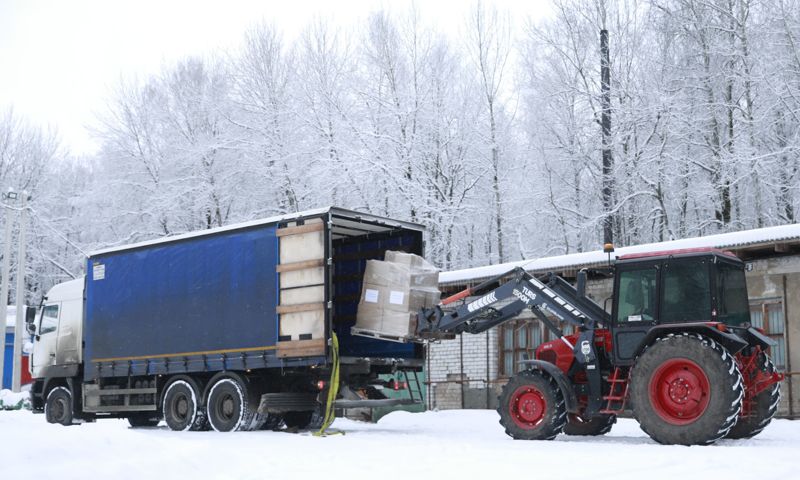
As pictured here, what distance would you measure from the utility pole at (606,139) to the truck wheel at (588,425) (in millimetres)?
13470

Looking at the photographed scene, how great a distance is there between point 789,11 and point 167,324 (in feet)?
55.7

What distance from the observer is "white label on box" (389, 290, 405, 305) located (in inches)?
574

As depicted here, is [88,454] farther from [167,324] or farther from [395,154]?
[395,154]

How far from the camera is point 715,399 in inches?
435

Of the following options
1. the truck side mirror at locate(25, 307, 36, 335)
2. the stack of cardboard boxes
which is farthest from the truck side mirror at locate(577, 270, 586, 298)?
the truck side mirror at locate(25, 307, 36, 335)

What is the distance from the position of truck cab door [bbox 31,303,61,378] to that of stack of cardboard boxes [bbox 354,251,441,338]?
733 centimetres

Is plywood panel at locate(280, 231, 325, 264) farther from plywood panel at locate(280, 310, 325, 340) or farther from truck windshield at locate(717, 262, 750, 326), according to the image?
truck windshield at locate(717, 262, 750, 326)

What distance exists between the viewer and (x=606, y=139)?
27.1m

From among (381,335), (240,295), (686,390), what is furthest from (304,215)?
(686,390)

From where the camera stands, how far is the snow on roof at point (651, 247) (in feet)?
53.7

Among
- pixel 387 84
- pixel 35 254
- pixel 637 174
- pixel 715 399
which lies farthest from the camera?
pixel 35 254

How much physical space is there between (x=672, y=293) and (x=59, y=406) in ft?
40.7

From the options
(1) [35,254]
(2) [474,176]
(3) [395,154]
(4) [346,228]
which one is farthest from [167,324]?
(1) [35,254]

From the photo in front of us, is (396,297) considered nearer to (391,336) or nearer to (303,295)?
(391,336)
